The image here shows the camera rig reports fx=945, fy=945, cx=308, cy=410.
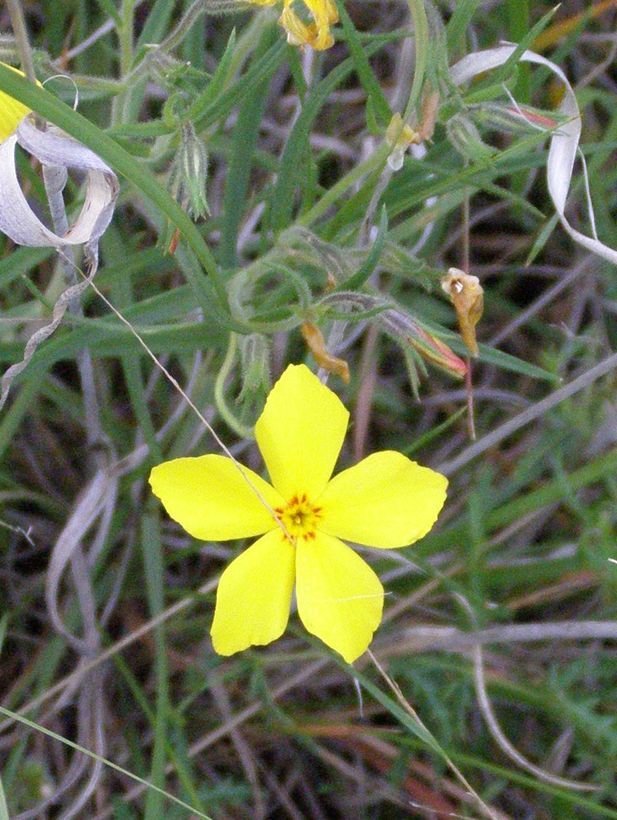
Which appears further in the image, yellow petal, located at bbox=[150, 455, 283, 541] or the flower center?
the flower center

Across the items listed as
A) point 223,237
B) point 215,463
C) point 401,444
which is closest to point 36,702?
point 215,463

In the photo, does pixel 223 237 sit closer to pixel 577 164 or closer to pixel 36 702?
pixel 36 702

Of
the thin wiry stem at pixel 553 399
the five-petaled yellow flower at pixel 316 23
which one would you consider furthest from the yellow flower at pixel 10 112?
the thin wiry stem at pixel 553 399

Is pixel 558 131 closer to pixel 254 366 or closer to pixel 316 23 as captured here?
pixel 316 23

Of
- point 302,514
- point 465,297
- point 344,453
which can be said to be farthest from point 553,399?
point 344,453

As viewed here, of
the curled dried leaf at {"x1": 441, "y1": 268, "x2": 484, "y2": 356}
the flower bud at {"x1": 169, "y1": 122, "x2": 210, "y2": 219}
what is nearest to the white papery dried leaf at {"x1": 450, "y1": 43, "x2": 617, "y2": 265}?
the curled dried leaf at {"x1": 441, "y1": 268, "x2": 484, "y2": 356}

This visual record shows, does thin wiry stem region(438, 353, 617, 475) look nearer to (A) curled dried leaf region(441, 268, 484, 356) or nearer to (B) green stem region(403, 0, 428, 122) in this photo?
(A) curled dried leaf region(441, 268, 484, 356)

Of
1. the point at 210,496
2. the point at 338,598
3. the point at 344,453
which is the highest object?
the point at 210,496
